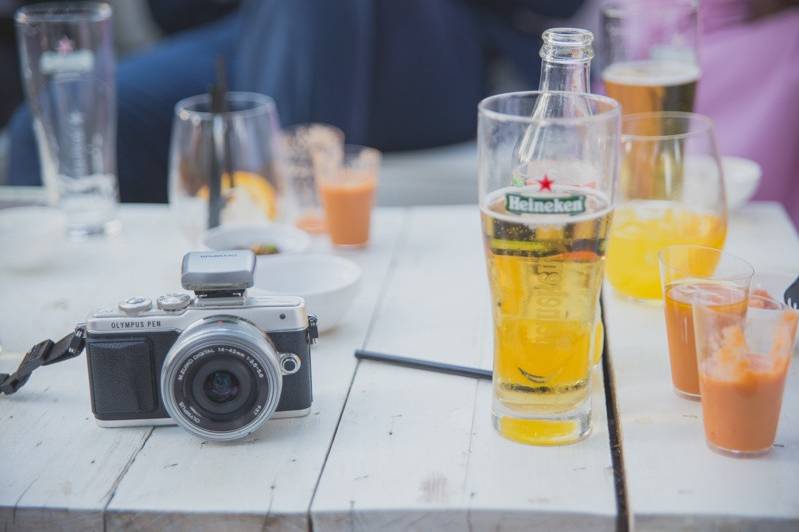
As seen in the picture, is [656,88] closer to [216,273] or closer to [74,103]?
[216,273]

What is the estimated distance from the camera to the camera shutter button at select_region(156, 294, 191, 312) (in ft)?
2.74

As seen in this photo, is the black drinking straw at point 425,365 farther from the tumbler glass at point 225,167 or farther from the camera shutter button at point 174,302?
the tumbler glass at point 225,167

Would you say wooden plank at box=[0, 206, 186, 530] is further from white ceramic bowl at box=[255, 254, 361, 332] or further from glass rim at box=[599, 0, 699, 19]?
glass rim at box=[599, 0, 699, 19]

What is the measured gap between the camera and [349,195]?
131 centimetres

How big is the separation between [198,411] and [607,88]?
2.28ft

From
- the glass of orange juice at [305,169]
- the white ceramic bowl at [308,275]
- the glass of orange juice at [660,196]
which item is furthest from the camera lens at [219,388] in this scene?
the glass of orange juice at [305,169]

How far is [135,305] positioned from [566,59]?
417 millimetres

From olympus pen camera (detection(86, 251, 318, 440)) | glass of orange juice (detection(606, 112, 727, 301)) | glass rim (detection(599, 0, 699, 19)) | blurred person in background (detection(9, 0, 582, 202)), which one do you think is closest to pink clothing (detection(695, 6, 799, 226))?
blurred person in background (detection(9, 0, 582, 202))

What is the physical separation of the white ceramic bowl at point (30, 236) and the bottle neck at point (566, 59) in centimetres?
73

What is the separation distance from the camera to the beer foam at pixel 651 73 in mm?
1228

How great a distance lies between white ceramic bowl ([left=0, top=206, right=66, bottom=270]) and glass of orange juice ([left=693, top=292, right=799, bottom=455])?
85cm

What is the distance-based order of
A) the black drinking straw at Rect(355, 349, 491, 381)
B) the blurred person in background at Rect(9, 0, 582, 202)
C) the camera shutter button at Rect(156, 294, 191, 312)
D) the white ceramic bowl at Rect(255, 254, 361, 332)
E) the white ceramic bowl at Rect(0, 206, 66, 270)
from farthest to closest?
the blurred person in background at Rect(9, 0, 582, 202) → the white ceramic bowl at Rect(0, 206, 66, 270) → the white ceramic bowl at Rect(255, 254, 361, 332) → the black drinking straw at Rect(355, 349, 491, 381) → the camera shutter button at Rect(156, 294, 191, 312)

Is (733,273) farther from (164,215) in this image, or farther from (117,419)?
(164,215)

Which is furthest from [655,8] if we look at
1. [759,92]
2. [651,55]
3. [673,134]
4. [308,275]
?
[759,92]
